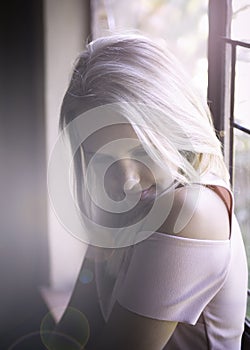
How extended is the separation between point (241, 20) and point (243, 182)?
33 cm

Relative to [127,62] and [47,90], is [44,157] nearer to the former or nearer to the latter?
[47,90]

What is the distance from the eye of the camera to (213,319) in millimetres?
938

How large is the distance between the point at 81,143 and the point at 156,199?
0.24m

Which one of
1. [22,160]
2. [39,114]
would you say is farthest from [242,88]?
[22,160]

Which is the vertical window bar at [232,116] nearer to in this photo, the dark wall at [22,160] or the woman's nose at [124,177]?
the woman's nose at [124,177]

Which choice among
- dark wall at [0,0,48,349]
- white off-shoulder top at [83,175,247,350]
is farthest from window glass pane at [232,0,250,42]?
dark wall at [0,0,48,349]

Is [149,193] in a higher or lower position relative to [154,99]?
lower

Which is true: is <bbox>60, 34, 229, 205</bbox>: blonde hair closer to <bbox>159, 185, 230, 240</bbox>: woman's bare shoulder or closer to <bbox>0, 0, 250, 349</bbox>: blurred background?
<bbox>159, 185, 230, 240</bbox>: woman's bare shoulder

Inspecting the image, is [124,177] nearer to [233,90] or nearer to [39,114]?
[233,90]

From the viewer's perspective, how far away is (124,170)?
986 millimetres

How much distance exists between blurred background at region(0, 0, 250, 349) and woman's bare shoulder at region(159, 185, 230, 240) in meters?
1.05

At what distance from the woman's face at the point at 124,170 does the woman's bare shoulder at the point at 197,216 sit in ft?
0.24

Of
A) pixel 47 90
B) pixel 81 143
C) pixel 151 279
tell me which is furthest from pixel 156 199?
pixel 47 90

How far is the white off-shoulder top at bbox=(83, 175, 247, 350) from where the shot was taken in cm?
85
